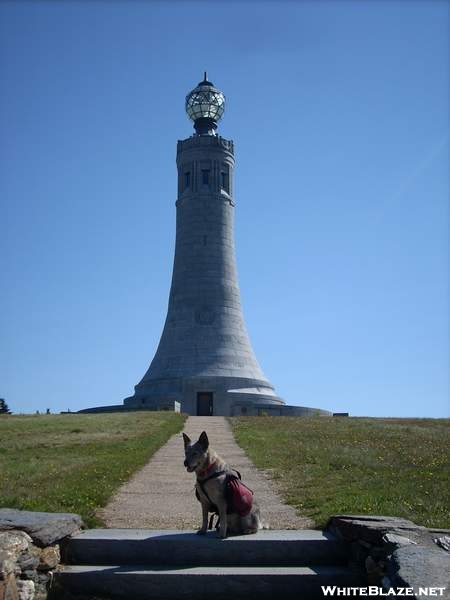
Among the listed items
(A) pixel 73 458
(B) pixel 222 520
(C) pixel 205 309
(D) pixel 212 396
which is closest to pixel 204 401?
(D) pixel 212 396

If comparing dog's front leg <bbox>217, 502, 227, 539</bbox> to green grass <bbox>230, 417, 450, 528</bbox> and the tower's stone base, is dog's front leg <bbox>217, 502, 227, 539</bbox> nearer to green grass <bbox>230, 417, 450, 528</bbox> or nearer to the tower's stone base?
green grass <bbox>230, 417, 450, 528</bbox>

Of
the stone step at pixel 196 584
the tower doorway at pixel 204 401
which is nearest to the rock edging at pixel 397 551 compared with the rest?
the stone step at pixel 196 584

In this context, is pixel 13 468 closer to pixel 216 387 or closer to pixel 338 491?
pixel 338 491

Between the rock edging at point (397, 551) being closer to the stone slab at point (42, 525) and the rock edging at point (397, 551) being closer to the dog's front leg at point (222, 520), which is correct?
the dog's front leg at point (222, 520)

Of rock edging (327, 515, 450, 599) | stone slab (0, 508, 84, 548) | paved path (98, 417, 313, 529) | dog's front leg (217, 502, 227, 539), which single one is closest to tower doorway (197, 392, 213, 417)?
paved path (98, 417, 313, 529)

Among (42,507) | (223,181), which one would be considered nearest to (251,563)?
(42,507)

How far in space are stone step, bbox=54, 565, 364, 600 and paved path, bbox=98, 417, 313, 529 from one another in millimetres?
2264

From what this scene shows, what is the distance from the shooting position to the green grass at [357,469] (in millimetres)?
10797

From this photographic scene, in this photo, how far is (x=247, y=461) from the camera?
18.4 meters

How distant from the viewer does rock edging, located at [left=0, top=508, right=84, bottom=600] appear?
7180 millimetres

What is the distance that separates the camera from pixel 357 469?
15883 mm

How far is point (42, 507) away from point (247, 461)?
8506 mm

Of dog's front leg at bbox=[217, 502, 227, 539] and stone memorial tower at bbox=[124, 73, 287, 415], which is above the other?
stone memorial tower at bbox=[124, 73, 287, 415]

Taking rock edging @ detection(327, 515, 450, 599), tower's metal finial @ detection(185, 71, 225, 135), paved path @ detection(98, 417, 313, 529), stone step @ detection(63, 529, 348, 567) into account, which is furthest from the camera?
tower's metal finial @ detection(185, 71, 225, 135)
